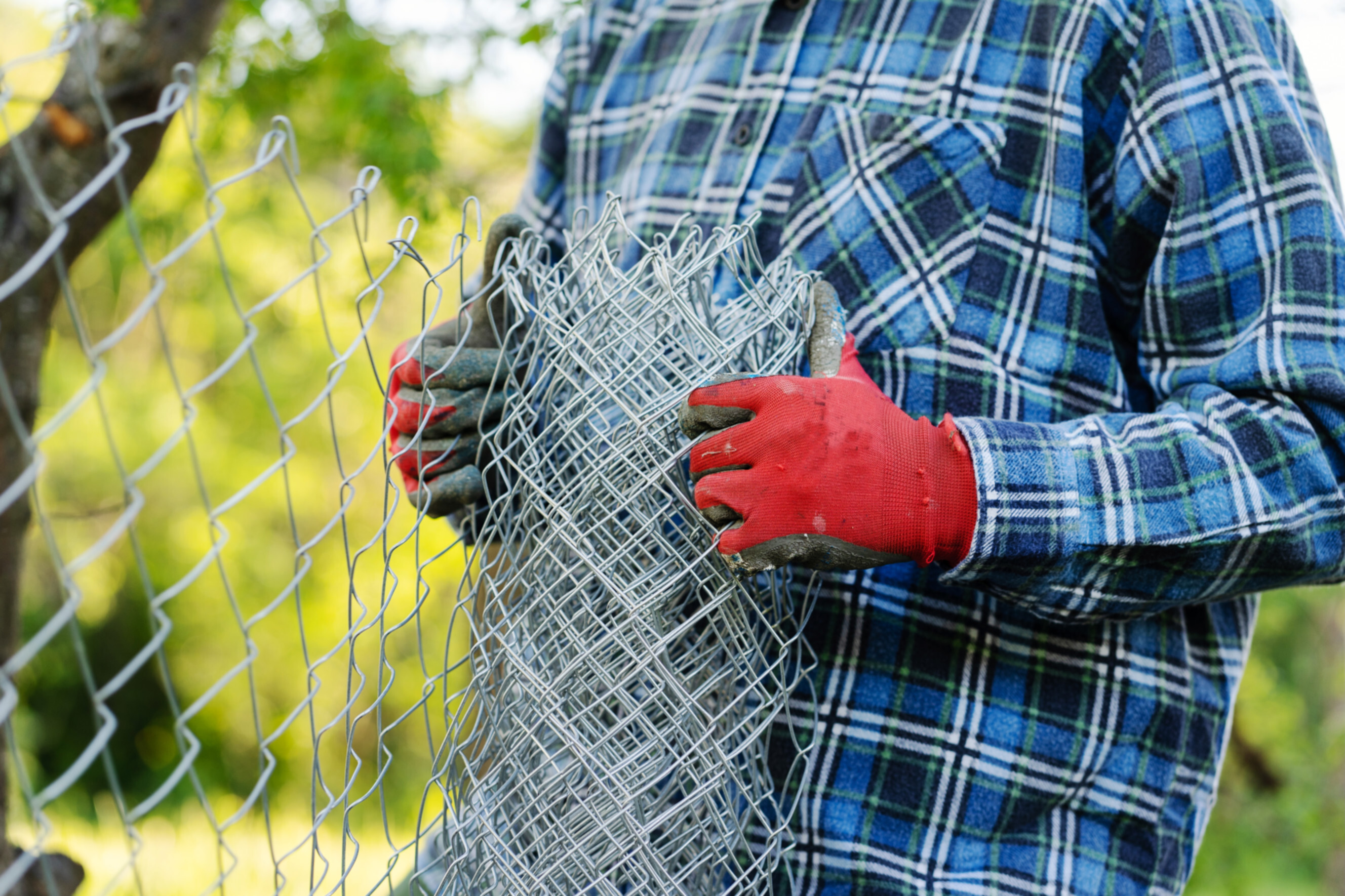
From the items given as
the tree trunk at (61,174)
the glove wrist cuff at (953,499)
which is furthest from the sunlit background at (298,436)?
the glove wrist cuff at (953,499)

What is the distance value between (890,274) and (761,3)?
0.44 metres

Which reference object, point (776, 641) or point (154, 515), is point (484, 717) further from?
point (154, 515)

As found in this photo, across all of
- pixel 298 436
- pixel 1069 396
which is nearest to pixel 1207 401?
pixel 1069 396

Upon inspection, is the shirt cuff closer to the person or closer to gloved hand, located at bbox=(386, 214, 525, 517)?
the person

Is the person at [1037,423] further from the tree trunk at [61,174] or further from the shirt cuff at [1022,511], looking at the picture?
the tree trunk at [61,174]

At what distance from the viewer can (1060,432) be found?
94 cm

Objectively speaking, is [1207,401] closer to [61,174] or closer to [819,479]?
[819,479]

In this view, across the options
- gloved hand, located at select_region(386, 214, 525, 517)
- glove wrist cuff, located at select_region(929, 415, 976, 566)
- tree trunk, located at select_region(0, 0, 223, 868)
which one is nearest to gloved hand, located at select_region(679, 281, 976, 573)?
glove wrist cuff, located at select_region(929, 415, 976, 566)

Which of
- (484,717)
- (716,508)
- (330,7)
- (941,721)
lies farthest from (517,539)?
(330,7)

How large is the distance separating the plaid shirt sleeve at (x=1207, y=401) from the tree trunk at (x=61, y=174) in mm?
1498

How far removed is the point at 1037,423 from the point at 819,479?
285 mm

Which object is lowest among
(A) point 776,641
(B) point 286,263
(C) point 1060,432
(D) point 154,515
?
(D) point 154,515

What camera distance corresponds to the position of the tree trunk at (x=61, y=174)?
1.65 m

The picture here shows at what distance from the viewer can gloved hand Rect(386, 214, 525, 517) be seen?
1022mm
